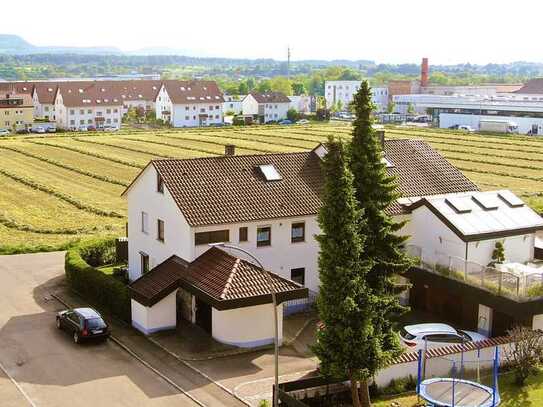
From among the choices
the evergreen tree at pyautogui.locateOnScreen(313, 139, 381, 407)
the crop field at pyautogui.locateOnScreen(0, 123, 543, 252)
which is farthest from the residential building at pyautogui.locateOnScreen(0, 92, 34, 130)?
the evergreen tree at pyautogui.locateOnScreen(313, 139, 381, 407)

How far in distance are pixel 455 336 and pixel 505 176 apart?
177ft

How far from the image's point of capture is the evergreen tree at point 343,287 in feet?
71.6

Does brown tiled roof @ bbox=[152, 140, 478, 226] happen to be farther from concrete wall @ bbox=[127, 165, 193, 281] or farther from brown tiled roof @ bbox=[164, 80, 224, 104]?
brown tiled roof @ bbox=[164, 80, 224, 104]

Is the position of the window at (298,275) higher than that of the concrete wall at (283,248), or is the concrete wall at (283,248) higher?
the concrete wall at (283,248)

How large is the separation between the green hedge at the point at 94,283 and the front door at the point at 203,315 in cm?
309

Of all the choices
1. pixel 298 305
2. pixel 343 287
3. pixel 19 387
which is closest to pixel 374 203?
pixel 343 287

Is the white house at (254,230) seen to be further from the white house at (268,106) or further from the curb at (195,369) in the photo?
the white house at (268,106)

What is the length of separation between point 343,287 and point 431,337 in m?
8.37

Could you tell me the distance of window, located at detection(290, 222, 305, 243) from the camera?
3534cm

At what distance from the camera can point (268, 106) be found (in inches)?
6467

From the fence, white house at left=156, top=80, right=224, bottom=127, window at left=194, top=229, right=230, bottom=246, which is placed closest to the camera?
window at left=194, top=229, right=230, bottom=246

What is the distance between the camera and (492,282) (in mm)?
30188

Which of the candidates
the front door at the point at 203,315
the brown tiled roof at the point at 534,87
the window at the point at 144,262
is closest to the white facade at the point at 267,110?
the brown tiled roof at the point at 534,87

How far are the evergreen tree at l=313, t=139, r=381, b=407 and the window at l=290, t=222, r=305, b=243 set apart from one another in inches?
503
